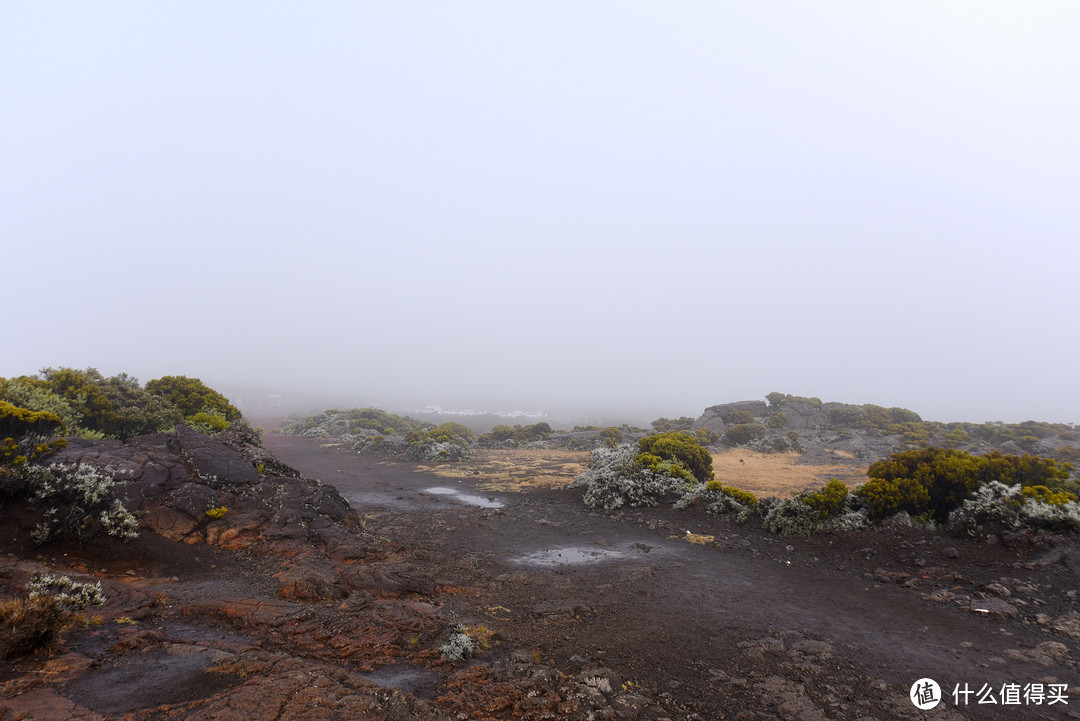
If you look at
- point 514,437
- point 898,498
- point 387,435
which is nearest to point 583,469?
point 898,498

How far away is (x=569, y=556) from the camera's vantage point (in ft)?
36.9

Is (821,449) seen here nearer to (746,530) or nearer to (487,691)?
(746,530)

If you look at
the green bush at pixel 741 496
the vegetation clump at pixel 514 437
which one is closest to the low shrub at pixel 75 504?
the green bush at pixel 741 496

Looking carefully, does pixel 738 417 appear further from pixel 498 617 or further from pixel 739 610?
pixel 498 617

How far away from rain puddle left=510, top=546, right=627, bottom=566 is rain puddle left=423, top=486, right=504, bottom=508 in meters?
5.17

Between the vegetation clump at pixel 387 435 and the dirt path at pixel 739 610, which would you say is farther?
the vegetation clump at pixel 387 435

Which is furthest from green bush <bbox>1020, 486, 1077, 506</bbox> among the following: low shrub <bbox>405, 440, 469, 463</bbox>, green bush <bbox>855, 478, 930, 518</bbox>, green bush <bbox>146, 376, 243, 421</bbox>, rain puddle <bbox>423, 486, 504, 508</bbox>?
green bush <bbox>146, 376, 243, 421</bbox>

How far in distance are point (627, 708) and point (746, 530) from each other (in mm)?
9281

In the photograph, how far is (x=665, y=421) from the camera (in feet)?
151

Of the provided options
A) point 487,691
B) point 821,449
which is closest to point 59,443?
point 487,691

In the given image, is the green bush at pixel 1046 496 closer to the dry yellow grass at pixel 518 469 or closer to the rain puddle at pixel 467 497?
the dry yellow grass at pixel 518 469

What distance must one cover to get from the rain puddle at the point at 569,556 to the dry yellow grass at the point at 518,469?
718 centimetres

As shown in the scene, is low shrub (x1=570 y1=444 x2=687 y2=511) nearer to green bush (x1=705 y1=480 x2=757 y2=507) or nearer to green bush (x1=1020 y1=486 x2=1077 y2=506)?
green bush (x1=705 y1=480 x2=757 y2=507)

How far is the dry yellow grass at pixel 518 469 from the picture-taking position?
20000mm
